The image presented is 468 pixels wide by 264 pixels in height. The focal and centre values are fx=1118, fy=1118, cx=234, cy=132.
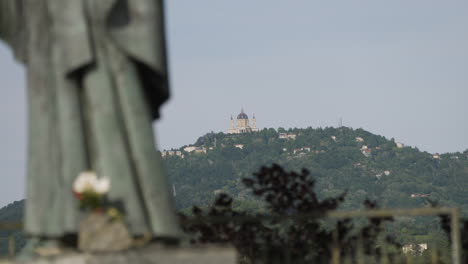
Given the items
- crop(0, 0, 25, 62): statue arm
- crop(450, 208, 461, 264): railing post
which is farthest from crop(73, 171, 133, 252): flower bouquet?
crop(450, 208, 461, 264): railing post

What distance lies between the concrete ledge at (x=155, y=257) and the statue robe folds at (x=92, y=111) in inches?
11.0

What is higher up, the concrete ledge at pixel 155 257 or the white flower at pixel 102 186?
the white flower at pixel 102 186

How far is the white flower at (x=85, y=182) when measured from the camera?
7.52 meters

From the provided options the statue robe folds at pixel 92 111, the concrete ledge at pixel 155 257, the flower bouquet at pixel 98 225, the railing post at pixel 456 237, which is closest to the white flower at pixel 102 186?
the flower bouquet at pixel 98 225

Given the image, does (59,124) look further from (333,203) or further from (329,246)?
(333,203)

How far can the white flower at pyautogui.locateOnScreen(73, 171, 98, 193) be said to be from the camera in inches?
296

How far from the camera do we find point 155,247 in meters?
7.81

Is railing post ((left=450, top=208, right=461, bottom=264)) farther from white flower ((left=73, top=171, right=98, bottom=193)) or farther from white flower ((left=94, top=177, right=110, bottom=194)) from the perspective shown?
white flower ((left=73, top=171, right=98, bottom=193))

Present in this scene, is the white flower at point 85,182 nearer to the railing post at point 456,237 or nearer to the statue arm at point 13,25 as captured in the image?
the statue arm at point 13,25

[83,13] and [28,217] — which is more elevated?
[83,13]

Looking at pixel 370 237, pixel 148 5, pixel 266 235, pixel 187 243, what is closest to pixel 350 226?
pixel 370 237

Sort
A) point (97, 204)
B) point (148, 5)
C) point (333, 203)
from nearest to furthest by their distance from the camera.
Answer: point (97, 204)
point (148, 5)
point (333, 203)

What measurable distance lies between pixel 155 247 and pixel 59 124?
1.13m

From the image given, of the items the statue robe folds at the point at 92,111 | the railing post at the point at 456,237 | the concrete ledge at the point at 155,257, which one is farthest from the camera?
the railing post at the point at 456,237
